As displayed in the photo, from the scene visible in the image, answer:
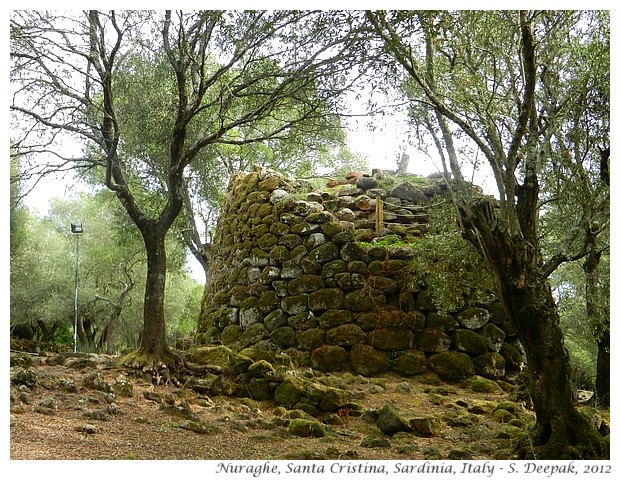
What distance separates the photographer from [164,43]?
801 cm

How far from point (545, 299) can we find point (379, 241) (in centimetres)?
514

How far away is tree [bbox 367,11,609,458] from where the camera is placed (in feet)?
16.7

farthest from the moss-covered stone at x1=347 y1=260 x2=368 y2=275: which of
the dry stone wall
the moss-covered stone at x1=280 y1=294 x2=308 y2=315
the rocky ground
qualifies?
the rocky ground

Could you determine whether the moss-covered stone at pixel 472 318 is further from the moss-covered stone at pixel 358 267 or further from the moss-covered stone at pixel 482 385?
the moss-covered stone at pixel 358 267

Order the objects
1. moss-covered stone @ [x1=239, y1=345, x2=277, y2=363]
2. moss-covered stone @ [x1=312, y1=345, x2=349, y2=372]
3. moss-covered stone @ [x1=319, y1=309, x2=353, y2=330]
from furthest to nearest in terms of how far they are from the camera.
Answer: moss-covered stone @ [x1=319, y1=309, x2=353, y2=330]
moss-covered stone @ [x1=312, y1=345, x2=349, y2=372]
moss-covered stone @ [x1=239, y1=345, x2=277, y2=363]

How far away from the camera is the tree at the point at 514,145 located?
16.7 feet

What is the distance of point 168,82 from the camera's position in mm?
9016

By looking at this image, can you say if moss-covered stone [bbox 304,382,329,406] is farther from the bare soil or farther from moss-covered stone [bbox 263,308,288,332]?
moss-covered stone [bbox 263,308,288,332]

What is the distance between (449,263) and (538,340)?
73.9 inches

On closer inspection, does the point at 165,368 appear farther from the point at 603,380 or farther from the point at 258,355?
the point at 603,380

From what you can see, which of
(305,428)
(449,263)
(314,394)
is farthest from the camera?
(314,394)

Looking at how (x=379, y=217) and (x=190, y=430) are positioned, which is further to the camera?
(x=379, y=217)

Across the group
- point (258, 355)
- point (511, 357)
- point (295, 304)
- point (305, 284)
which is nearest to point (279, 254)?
point (305, 284)

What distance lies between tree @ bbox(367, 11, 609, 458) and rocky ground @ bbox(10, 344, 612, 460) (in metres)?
0.60
